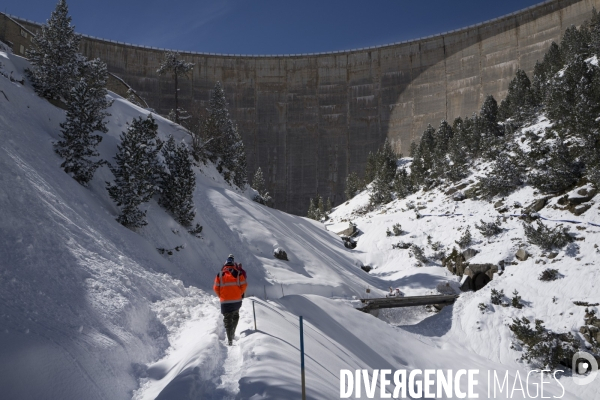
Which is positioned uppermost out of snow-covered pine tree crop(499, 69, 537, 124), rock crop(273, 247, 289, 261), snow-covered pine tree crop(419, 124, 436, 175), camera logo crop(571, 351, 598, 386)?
snow-covered pine tree crop(499, 69, 537, 124)

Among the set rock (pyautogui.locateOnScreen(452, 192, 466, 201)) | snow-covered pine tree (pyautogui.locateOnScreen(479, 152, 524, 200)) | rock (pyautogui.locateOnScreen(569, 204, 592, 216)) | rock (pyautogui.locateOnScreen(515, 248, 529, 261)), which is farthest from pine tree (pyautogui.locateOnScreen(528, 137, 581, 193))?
rock (pyautogui.locateOnScreen(452, 192, 466, 201))

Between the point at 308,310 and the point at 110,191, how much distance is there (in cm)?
789

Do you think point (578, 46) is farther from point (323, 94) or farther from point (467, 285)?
point (323, 94)

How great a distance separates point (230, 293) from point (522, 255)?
15.2 m

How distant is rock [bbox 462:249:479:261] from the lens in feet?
65.3

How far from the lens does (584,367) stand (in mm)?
11844

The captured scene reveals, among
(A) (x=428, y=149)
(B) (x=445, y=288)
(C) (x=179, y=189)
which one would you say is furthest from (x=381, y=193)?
(C) (x=179, y=189)

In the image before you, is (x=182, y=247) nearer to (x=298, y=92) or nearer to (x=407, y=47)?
(x=298, y=92)

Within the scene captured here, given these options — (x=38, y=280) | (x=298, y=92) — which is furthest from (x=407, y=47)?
(x=38, y=280)

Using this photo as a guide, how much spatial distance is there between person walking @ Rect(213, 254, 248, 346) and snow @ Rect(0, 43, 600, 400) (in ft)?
1.01

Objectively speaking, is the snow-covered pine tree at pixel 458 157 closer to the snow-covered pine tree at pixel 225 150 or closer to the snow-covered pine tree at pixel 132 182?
the snow-covered pine tree at pixel 225 150

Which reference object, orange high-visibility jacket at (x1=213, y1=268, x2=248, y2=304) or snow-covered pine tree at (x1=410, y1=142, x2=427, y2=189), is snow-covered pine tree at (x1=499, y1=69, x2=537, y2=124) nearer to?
snow-covered pine tree at (x1=410, y1=142, x2=427, y2=189)

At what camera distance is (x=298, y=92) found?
201ft

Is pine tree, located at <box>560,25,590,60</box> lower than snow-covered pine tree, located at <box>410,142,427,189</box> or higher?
higher
